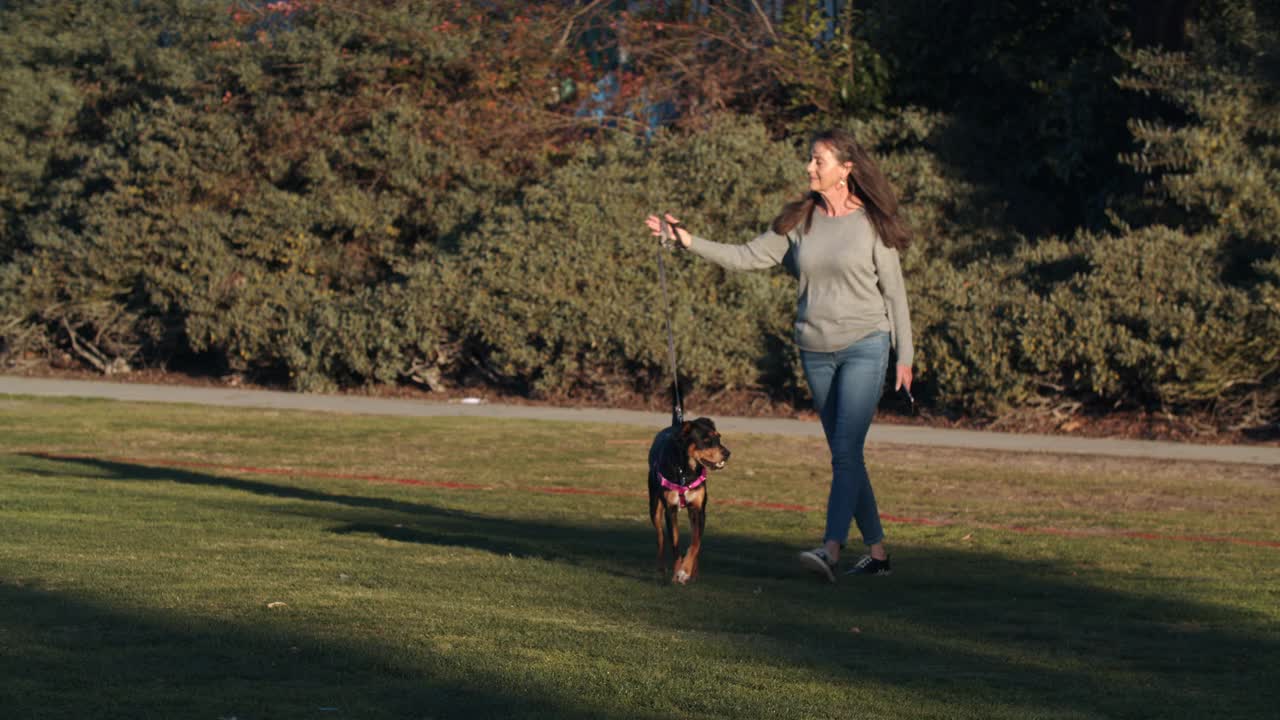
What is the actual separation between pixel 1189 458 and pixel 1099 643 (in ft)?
29.7

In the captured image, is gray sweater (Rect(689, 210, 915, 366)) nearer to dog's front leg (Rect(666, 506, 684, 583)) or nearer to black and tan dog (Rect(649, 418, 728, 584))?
black and tan dog (Rect(649, 418, 728, 584))

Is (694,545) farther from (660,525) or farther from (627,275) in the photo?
(627,275)

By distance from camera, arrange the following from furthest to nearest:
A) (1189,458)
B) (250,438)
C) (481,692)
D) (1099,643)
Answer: (250,438) → (1189,458) → (1099,643) → (481,692)

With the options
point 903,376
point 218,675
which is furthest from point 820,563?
point 218,675

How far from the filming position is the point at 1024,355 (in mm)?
17062

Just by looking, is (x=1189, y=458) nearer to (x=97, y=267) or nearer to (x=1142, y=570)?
(x=1142, y=570)

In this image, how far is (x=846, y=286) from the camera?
7.60 metres

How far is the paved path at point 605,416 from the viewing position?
15.3 metres

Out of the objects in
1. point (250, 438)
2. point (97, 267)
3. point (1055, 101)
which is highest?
point (1055, 101)

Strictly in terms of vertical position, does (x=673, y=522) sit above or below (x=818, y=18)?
below

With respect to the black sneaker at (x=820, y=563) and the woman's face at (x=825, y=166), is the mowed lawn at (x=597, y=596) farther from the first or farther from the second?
the woman's face at (x=825, y=166)

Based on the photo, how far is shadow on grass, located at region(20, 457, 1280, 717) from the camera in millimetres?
5324

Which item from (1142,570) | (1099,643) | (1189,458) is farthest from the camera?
(1189,458)

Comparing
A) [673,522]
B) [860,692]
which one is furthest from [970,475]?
[860,692]
